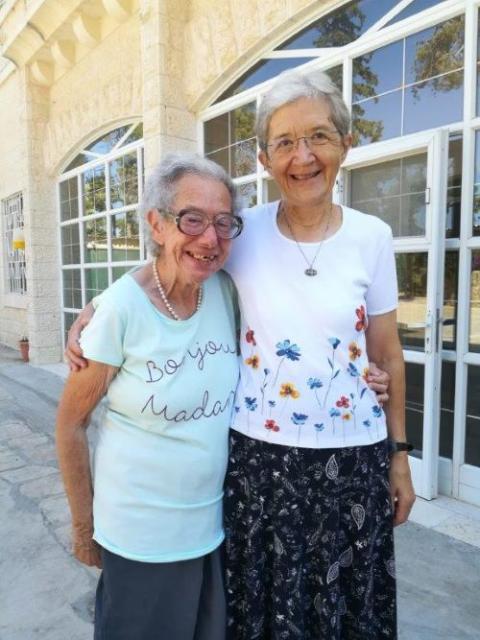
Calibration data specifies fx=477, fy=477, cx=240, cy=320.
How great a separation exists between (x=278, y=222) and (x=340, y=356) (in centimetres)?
43

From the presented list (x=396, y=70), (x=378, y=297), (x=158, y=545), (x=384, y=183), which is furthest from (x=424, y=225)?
(x=158, y=545)

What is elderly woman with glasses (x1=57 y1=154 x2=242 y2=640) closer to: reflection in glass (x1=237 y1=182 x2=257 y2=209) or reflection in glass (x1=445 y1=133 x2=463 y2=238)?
reflection in glass (x1=445 y1=133 x2=463 y2=238)

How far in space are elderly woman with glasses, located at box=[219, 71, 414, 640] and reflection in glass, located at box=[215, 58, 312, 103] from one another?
9.81ft

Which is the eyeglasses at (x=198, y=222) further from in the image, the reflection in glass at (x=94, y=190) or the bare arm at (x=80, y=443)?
the reflection in glass at (x=94, y=190)

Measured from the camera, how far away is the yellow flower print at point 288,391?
4.05 ft

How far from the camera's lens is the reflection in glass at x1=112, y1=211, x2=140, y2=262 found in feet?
19.7

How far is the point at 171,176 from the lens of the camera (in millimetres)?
1254

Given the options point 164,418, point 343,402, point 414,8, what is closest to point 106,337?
point 164,418

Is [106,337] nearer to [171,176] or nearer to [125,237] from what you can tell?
[171,176]

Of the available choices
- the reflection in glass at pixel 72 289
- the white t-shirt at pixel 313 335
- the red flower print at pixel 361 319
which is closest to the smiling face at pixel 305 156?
the white t-shirt at pixel 313 335

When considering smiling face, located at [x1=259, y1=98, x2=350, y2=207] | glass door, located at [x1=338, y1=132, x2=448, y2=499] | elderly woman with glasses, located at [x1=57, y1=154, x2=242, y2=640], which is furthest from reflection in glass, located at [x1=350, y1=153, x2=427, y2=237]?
elderly woman with glasses, located at [x1=57, y1=154, x2=242, y2=640]

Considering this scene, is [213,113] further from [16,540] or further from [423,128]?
[16,540]

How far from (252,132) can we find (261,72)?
50cm

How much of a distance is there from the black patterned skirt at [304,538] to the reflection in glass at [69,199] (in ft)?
22.5
